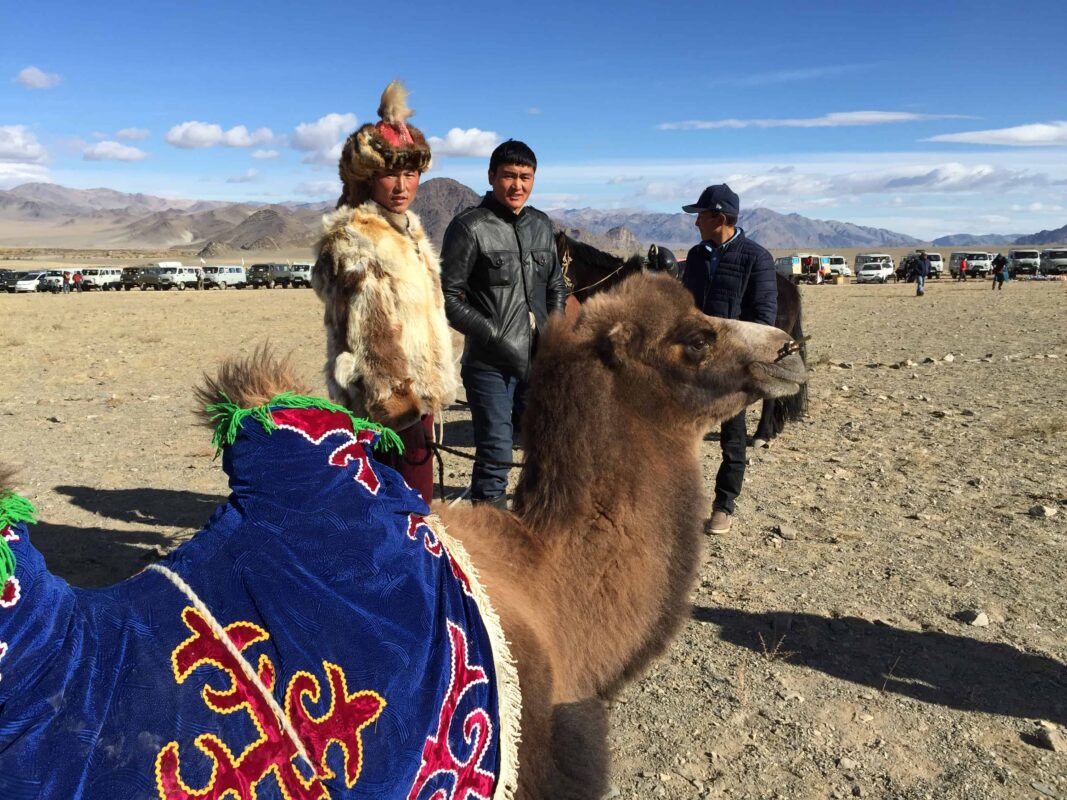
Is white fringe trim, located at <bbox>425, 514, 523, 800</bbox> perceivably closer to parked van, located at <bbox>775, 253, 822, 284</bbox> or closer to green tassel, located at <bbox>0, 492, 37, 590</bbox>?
green tassel, located at <bbox>0, 492, 37, 590</bbox>

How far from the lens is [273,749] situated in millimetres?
1803

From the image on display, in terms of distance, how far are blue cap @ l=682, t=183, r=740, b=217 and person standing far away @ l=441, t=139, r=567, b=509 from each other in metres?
1.51

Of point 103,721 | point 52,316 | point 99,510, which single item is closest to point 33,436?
point 99,510

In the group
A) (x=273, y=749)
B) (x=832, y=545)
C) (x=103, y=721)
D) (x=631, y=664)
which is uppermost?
(x=103, y=721)

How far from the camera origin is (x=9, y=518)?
1.79 metres

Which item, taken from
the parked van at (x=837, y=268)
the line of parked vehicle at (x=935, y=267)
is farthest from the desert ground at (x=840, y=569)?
the parked van at (x=837, y=268)

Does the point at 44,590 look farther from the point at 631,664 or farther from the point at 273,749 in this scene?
the point at 631,664

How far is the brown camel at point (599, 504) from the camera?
238 centimetres

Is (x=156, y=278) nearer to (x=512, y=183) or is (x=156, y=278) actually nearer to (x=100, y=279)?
(x=100, y=279)

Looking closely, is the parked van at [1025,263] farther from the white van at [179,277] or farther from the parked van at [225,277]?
the white van at [179,277]

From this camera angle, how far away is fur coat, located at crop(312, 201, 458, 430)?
10.9 ft

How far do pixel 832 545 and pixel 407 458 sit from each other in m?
3.36

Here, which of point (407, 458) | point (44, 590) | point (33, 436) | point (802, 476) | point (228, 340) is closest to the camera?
point (44, 590)

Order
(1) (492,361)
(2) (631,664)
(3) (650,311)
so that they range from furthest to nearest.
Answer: (1) (492,361), (3) (650,311), (2) (631,664)
